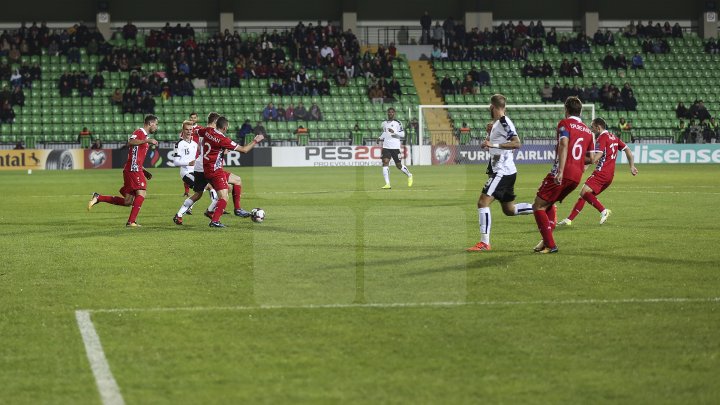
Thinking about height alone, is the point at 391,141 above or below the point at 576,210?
above

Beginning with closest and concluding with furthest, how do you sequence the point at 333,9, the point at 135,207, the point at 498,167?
the point at 498,167 < the point at 135,207 < the point at 333,9

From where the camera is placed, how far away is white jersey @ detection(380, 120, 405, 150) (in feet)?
98.0

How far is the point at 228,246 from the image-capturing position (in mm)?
14211

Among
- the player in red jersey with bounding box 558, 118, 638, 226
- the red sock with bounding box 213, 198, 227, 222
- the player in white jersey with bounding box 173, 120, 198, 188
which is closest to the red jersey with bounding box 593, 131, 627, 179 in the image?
the player in red jersey with bounding box 558, 118, 638, 226

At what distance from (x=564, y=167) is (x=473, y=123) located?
117 ft

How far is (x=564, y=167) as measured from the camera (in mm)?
13070

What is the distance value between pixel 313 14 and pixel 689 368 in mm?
52446

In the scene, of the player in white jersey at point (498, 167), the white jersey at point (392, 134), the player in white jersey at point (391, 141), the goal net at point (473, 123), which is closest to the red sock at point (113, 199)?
the player in white jersey at point (498, 167)

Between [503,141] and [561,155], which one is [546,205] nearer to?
[561,155]

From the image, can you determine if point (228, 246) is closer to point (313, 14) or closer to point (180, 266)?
point (180, 266)

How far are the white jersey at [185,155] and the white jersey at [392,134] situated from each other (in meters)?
9.20

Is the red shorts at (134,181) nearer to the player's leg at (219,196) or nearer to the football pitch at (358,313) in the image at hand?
the football pitch at (358,313)

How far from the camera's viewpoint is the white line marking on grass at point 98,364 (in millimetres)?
5938

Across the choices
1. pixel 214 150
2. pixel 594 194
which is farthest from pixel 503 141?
pixel 214 150
